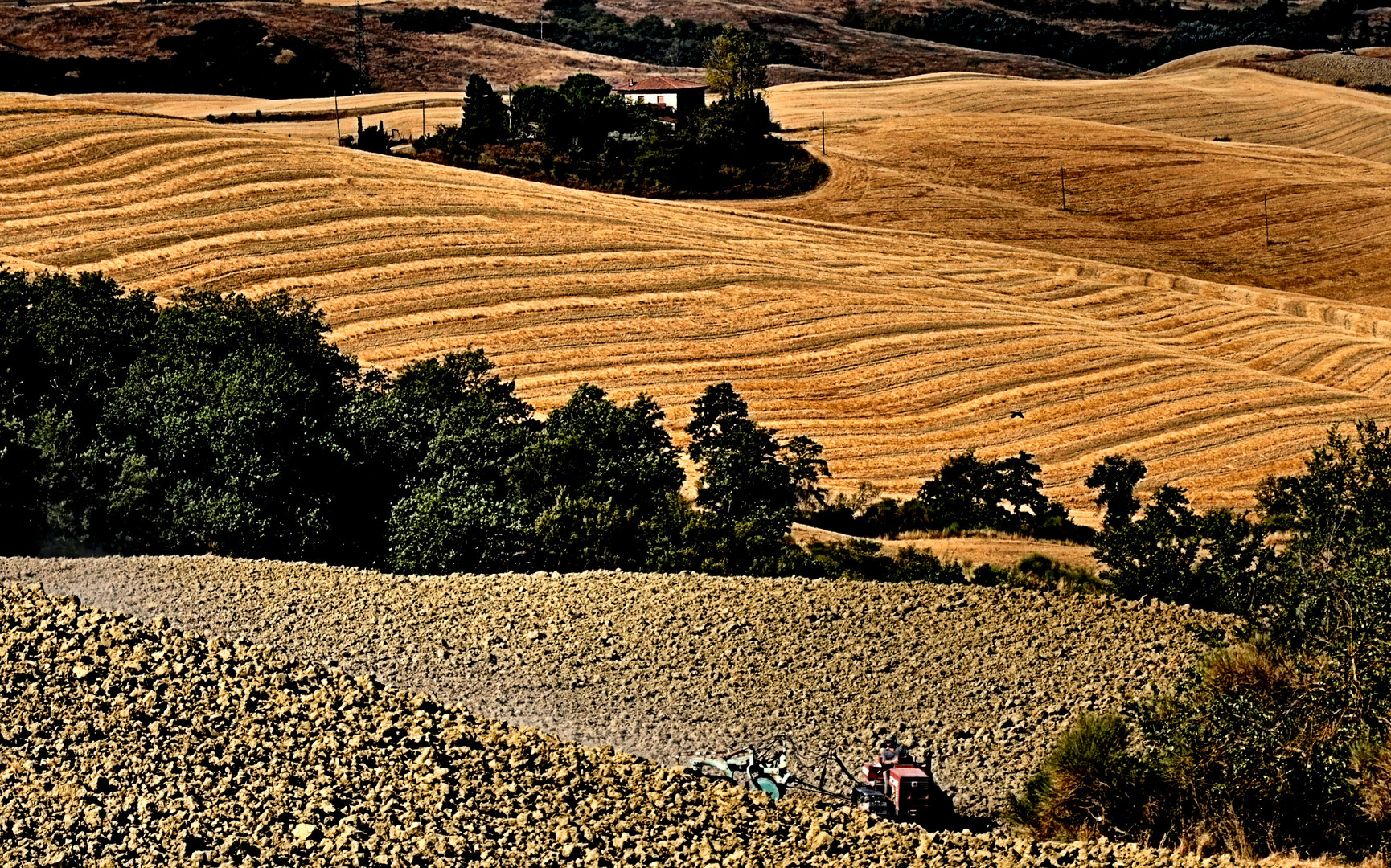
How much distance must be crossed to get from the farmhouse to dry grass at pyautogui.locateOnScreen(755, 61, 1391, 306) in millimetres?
7500

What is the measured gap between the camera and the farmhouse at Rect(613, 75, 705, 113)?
116188 millimetres

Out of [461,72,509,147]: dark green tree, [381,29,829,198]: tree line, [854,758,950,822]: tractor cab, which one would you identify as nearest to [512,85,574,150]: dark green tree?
[381,29,829,198]: tree line

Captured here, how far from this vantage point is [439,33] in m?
155

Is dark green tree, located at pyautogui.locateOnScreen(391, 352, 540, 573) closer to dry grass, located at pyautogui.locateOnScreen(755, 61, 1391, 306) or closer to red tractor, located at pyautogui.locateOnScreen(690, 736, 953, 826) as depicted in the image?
red tractor, located at pyautogui.locateOnScreen(690, 736, 953, 826)

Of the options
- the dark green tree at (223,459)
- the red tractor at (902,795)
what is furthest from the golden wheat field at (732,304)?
the red tractor at (902,795)

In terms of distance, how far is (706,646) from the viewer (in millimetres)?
23297

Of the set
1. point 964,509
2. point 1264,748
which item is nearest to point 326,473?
point 964,509

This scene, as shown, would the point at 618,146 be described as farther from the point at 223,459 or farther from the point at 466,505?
the point at 466,505

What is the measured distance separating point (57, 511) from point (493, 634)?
1215 centimetres

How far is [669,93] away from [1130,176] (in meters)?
35.5

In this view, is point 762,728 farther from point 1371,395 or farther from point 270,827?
point 1371,395

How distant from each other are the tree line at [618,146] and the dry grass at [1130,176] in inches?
177

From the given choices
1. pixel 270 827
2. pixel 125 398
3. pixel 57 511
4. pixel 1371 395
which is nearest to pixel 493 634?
pixel 270 827

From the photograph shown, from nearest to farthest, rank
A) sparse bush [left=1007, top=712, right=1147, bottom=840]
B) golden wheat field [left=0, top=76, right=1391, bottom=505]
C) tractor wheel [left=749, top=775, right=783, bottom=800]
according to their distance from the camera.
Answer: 1. tractor wheel [left=749, top=775, right=783, bottom=800]
2. sparse bush [left=1007, top=712, right=1147, bottom=840]
3. golden wheat field [left=0, top=76, right=1391, bottom=505]
